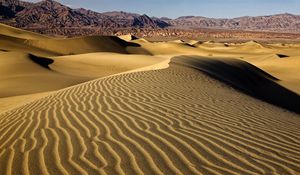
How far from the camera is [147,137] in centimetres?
507

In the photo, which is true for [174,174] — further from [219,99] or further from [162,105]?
[219,99]

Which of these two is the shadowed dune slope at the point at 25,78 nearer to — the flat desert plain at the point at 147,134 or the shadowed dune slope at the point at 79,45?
the flat desert plain at the point at 147,134

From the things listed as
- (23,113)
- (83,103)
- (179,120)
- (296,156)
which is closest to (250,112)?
(179,120)

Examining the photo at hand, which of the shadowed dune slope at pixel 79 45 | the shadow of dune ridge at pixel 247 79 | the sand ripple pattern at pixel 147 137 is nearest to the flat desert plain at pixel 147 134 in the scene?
the sand ripple pattern at pixel 147 137

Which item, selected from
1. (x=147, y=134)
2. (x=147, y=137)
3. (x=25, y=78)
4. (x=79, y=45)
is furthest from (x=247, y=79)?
(x=79, y=45)

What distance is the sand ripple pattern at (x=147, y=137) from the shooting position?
415cm

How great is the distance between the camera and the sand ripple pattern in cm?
415

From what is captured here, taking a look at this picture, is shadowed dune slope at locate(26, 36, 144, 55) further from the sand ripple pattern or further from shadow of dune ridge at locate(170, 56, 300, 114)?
the sand ripple pattern

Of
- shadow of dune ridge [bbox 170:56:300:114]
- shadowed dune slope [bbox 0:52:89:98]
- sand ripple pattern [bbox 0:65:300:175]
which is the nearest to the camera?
sand ripple pattern [bbox 0:65:300:175]

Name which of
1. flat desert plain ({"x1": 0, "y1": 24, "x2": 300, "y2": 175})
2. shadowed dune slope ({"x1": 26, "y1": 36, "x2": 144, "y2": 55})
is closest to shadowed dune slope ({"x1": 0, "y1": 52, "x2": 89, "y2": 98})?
flat desert plain ({"x1": 0, "y1": 24, "x2": 300, "y2": 175})

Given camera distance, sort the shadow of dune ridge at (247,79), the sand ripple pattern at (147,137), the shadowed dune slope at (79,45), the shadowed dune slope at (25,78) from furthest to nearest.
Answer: the shadowed dune slope at (79,45)
the shadow of dune ridge at (247,79)
the shadowed dune slope at (25,78)
the sand ripple pattern at (147,137)

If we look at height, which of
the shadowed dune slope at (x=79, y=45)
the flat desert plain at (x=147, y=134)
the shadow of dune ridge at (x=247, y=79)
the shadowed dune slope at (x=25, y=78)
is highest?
the flat desert plain at (x=147, y=134)

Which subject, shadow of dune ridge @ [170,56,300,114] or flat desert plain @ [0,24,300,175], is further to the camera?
shadow of dune ridge @ [170,56,300,114]

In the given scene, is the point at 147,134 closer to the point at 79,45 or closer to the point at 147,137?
the point at 147,137
